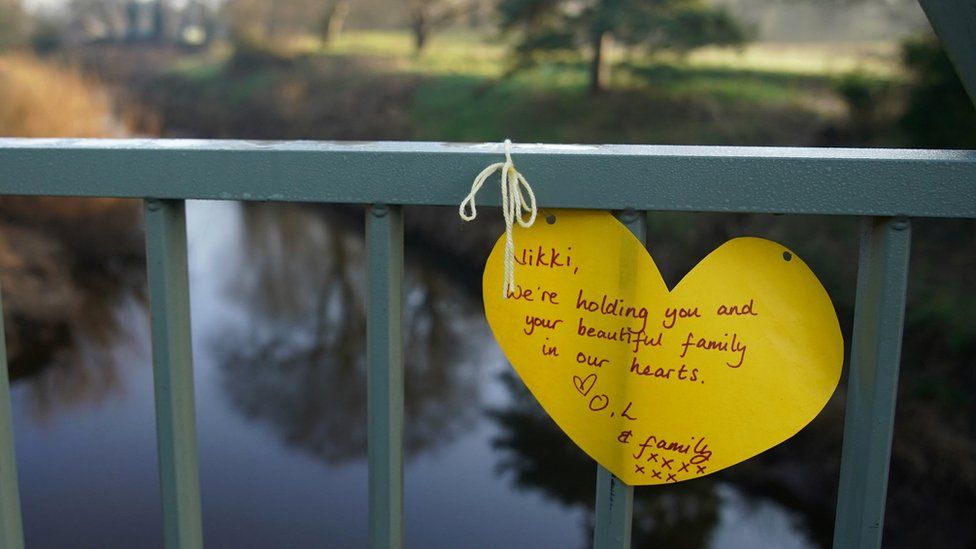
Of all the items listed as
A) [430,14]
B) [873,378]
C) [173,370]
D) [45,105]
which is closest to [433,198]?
[173,370]

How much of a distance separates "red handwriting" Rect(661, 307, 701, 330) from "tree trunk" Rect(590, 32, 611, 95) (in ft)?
40.5

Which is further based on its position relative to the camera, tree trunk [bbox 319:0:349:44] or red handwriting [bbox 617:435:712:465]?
tree trunk [bbox 319:0:349:44]

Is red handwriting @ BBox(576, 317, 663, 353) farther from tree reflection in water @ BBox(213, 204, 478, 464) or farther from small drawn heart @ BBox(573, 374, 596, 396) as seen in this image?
tree reflection in water @ BBox(213, 204, 478, 464)

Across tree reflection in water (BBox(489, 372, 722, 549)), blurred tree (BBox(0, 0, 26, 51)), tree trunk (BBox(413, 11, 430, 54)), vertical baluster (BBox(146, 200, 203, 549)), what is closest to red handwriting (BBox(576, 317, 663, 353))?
vertical baluster (BBox(146, 200, 203, 549))

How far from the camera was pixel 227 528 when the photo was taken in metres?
6.38

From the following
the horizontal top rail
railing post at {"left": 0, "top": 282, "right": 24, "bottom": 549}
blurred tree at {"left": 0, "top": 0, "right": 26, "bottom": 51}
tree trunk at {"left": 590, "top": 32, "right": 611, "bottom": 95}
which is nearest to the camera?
the horizontal top rail

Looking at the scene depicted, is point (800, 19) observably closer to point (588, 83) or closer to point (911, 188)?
point (588, 83)

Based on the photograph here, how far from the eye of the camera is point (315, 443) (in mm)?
7598

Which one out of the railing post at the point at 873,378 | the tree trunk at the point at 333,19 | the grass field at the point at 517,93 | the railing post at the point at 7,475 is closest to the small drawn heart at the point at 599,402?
the railing post at the point at 873,378

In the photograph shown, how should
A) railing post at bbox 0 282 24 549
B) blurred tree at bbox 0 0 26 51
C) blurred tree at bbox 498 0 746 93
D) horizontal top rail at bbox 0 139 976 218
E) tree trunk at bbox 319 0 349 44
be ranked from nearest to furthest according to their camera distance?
horizontal top rail at bbox 0 139 976 218 → railing post at bbox 0 282 24 549 → blurred tree at bbox 498 0 746 93 → blurred tree at bbox 0 0 26 51 → tree trunk at bbox 319 0 349 44

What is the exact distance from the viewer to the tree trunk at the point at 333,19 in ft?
74.1

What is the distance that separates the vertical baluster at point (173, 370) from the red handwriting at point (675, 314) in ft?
1.63

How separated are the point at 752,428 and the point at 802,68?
13.9m

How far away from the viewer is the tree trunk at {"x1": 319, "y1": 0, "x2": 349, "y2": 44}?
22.6 metres
